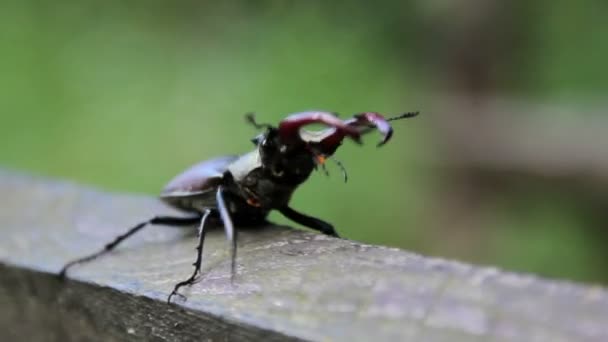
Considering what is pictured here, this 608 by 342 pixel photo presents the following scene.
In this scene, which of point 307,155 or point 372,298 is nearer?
point 372,298

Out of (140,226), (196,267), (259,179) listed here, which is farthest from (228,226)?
(140,226)

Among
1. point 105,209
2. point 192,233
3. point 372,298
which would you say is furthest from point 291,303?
point 105,209

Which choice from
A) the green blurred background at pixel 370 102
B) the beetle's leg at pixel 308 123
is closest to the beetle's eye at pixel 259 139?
the beetle's leg at pixel 308 123

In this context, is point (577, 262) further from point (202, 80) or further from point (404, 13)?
point (202, 80)

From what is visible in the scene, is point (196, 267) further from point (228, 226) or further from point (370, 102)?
point (370, 102)

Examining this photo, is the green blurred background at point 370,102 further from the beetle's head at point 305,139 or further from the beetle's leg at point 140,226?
→ the beetle's head at point 305,139

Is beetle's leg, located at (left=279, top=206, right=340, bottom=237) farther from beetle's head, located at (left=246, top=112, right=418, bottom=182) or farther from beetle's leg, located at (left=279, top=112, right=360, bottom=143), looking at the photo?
beetle's leg, located at (left=279, top=112, right=360, bottom=143)
